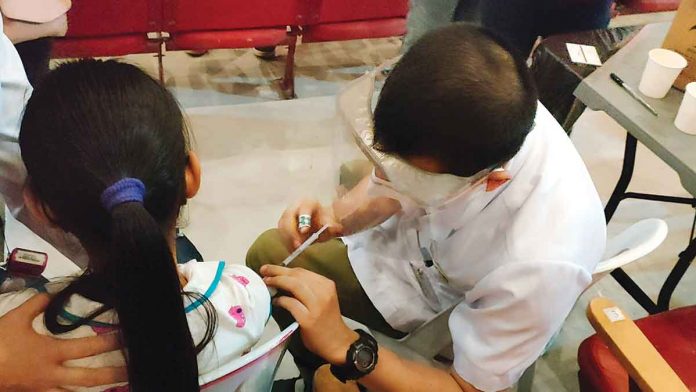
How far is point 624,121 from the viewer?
152 centimetres

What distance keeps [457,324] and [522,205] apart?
230 millimetres

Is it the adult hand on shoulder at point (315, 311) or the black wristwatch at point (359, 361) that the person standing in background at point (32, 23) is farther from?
the black wristwatch at point (359, 361)

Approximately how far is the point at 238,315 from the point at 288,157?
58.6 inches

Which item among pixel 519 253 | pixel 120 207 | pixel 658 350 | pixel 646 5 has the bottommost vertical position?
pixel 658 350

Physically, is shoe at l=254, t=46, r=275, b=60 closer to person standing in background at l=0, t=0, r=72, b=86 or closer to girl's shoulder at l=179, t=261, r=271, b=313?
person standing in background at l=0, t=0, r=72, b=86

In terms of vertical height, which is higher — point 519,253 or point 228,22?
point 519,253

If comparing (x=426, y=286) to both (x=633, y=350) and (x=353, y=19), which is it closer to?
(x=633, y=350)

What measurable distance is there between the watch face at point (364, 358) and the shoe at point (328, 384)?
0.51ft

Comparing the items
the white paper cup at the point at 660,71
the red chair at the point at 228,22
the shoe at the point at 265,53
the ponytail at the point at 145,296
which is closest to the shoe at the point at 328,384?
the ponytail at the point at 145,296

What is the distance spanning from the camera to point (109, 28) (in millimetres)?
2227

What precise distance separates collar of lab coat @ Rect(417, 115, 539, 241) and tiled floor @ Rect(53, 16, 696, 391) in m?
0.75

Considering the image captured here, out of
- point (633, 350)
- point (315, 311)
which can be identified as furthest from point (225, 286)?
point (633, 350)

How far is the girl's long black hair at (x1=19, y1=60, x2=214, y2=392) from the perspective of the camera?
0.75m

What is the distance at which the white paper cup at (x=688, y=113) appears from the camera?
1.44 meters
